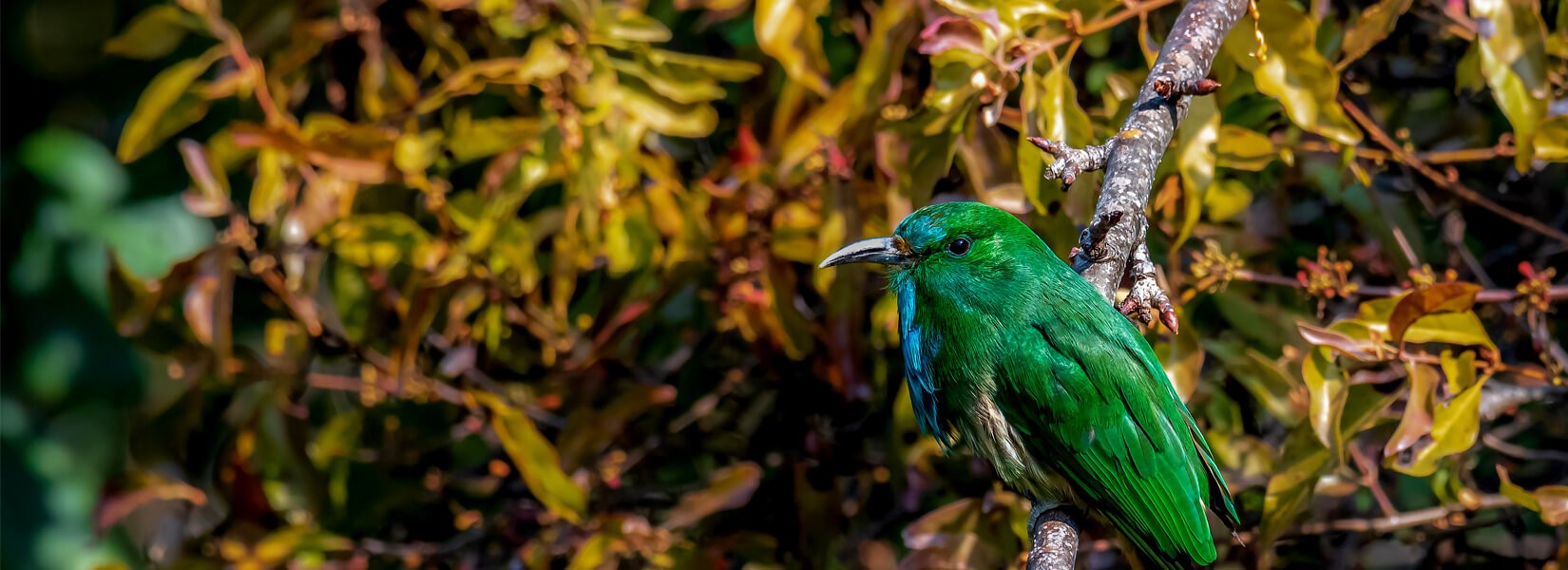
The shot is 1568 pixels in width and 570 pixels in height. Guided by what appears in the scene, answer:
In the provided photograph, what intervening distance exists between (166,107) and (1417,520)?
2.53 metres

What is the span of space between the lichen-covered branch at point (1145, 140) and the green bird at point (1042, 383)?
12 cm

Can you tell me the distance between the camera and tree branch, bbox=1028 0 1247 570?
185 cm

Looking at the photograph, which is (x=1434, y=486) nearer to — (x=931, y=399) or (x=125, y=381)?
(x=931, y=399)

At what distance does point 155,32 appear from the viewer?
9.21ft

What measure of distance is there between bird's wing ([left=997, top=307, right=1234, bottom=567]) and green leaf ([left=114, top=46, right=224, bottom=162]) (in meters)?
1.72

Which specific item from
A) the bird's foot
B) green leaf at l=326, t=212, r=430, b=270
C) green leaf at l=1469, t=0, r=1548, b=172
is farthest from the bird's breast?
green leaf at l=326, t=212, r=430, b=270

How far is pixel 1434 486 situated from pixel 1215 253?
60 cm

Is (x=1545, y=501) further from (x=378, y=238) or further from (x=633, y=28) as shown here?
(x=378, y=238)

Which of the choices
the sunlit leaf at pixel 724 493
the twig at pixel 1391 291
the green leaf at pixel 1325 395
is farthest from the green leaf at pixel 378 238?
the green leaf at pixel 1325 395

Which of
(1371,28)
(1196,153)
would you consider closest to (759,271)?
(1196,153)

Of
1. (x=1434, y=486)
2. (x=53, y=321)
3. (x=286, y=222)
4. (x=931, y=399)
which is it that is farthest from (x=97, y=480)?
(x=1434, y=486)

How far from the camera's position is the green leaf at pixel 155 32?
276cm

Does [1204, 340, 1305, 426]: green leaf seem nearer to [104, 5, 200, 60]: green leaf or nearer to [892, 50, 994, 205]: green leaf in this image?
[892, 50, 994, 205]: green leaf

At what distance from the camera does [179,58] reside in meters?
3.71
